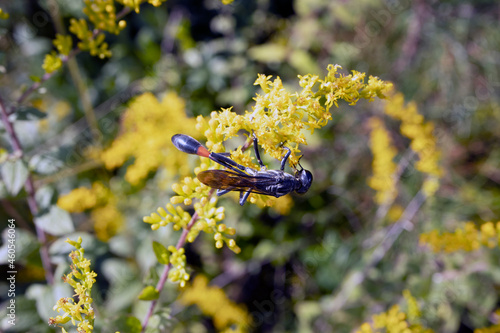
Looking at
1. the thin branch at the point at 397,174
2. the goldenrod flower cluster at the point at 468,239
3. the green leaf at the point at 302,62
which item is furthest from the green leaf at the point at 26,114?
the thin branch at the point at 397,174

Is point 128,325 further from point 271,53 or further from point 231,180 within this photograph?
point 271,53

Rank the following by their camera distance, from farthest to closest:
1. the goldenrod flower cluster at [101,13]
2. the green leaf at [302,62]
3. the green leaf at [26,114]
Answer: the green leaf at [302,62] < the green leaf at [26,114] < the goldenrod flower cluster at [101,13]

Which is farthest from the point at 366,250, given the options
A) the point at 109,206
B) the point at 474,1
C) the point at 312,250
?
the point at 474,1

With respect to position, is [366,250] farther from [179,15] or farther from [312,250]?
[179,15]

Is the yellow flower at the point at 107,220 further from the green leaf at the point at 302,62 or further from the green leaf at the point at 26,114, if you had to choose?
the green leaf at the point at 302,62

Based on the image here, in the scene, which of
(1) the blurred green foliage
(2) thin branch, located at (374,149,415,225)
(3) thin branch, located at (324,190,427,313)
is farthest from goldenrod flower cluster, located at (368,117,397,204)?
(1) the blurred green foliage
